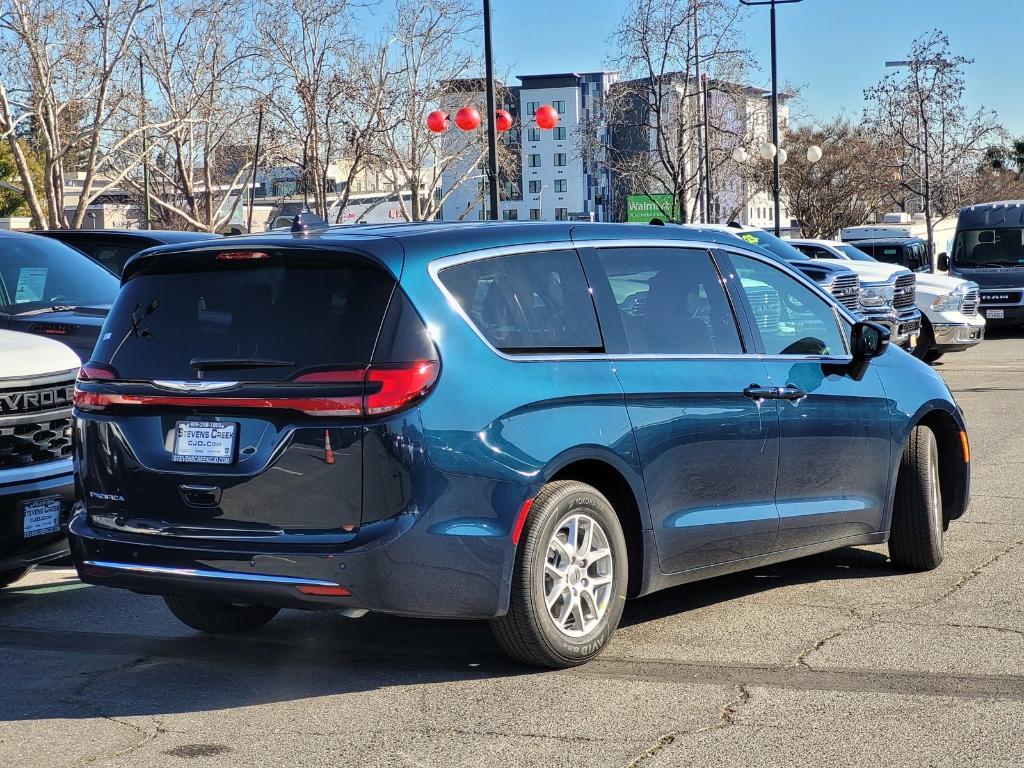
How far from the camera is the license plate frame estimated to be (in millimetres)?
6820

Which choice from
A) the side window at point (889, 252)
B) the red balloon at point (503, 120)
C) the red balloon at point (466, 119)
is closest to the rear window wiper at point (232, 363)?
the red balloon at point (466, 119)

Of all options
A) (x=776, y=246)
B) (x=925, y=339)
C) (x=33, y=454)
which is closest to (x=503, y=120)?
(x=776, y=246)

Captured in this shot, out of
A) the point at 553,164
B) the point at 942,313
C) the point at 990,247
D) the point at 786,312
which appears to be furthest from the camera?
the point at 553,164

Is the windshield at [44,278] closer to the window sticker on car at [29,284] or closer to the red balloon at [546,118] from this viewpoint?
the window sticker on car at [29,284]

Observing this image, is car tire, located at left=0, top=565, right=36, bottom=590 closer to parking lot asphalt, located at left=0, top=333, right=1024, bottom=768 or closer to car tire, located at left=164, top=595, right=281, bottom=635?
parking lot asphalt, located at left=0, top=333, right=1024, bottom=768

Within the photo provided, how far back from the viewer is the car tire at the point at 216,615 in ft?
20.6

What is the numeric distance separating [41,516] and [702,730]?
3541 mm

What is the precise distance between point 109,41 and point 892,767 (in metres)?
32.8

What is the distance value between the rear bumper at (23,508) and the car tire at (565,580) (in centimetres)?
247

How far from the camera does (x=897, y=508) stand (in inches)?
288

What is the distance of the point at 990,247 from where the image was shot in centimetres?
3014

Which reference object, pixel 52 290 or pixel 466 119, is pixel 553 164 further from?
pixel 52 290

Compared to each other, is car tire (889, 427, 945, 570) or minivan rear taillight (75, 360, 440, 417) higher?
minivan rear taillight (75, 360, 440, 417)

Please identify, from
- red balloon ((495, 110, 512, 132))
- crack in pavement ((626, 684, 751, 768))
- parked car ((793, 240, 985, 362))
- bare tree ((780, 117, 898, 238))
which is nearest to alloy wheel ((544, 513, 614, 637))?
crack in pavement ((626, 684, 751, 768))
